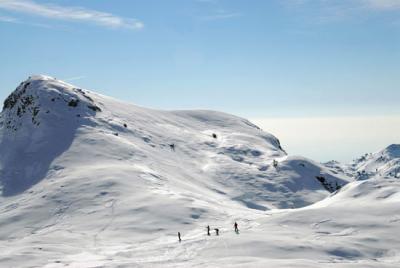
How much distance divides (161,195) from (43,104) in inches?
2011

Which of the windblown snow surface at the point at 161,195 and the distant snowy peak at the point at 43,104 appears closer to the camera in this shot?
the windblown snow surface at the point at 161,195

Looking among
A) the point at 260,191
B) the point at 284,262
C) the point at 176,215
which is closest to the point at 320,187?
the point at 260,191

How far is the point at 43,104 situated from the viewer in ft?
346

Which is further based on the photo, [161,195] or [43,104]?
[43,104]

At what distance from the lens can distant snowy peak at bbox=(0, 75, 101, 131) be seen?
103 m

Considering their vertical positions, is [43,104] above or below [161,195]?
above

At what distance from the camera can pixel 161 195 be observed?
65688mm

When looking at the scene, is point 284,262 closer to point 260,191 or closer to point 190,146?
point 260,191

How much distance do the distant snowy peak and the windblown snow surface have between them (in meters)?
0.30

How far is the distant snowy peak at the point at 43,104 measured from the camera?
10312cm

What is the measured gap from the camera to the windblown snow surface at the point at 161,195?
43250 millimetres

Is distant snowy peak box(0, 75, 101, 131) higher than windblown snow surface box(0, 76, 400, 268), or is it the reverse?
distant snowy peak box(0, 75, 101, 131)

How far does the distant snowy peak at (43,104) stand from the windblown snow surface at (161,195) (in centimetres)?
30

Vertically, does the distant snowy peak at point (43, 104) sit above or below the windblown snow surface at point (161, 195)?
above
